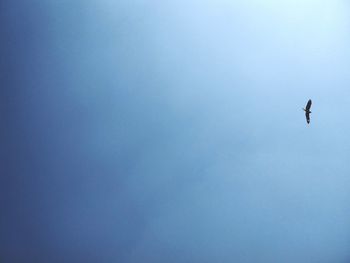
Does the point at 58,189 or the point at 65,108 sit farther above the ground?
the point at 65,108

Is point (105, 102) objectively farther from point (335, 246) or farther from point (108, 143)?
point (335, 246)

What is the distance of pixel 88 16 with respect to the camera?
20.7ft

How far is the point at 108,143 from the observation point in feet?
20.7

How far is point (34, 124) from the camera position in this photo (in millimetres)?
6254

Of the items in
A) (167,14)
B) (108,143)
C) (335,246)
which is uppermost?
(167,14)

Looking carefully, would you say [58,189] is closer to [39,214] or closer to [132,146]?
[39,214]

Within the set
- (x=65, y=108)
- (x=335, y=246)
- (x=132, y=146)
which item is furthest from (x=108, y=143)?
(x=335, y=246)

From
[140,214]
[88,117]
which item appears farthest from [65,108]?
[140,214]

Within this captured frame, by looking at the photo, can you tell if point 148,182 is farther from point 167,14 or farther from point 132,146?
point 167,14

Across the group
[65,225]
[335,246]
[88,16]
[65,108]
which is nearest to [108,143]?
[65,108]

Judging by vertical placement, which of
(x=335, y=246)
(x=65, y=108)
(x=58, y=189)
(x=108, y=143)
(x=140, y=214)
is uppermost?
(x=65, y=108)

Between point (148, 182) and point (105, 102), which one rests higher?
point (105, 102)

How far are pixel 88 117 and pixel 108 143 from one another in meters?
0.44

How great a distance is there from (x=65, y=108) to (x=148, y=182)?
1489 mm
